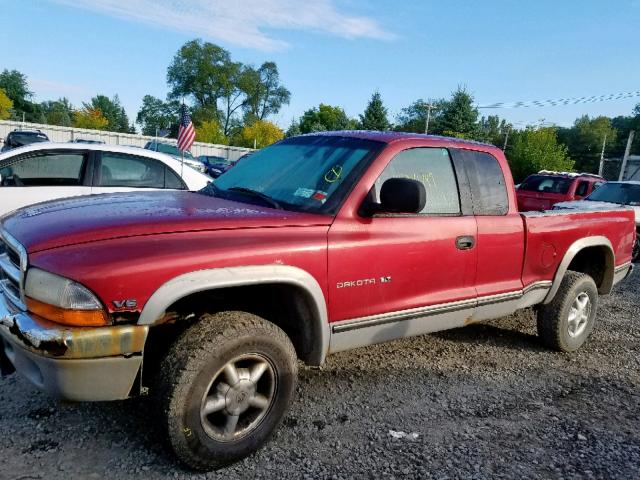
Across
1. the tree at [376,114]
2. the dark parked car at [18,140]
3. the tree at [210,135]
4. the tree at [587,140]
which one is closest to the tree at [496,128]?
the tree at [587,140]

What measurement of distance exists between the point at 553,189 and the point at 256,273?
464 inches

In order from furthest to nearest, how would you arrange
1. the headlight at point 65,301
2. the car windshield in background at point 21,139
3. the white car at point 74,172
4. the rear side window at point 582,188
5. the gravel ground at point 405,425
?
the car windshield in background at point 21,139 → the rear side window at point 582,188 → the white car at point 74,172 → the gravel ground at point 405,425 → the headlight at point 65,301

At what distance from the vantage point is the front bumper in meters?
2.19

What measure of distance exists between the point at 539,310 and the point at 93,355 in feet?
12.4

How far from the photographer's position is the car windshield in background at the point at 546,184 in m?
12.5

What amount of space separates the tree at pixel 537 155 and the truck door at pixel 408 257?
3354 centimetres

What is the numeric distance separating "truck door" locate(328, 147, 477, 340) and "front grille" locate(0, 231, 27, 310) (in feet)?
4.88

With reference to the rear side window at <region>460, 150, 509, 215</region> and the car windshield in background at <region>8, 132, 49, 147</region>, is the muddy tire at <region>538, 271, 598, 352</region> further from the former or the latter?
the car windshield in background at <region>8, 132, 49, 147</region>

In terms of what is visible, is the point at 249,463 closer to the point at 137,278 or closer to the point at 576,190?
the point at 137,278

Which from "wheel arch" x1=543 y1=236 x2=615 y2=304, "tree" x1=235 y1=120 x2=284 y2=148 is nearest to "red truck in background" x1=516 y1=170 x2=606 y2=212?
"wheel arch" x1=543 y1=236 x2=615 y2=304

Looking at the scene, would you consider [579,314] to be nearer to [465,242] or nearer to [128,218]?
[465,242]

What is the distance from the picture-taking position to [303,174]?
10.9 feet

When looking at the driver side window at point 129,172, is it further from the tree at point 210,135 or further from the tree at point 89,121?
the tree at point 89,121

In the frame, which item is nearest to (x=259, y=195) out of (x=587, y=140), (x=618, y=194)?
(x=618, y=194)
